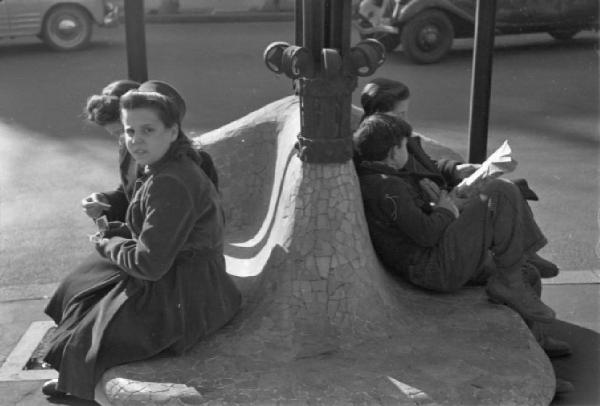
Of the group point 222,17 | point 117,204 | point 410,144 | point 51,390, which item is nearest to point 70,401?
point 51,390

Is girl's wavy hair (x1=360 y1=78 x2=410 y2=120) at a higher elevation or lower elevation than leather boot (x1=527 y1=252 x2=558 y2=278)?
higher

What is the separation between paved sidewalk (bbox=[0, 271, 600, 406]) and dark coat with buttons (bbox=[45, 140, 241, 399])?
375 mm

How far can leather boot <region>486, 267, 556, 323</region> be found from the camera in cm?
360

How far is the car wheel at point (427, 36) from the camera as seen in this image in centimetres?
1167

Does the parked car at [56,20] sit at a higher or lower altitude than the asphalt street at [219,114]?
higher

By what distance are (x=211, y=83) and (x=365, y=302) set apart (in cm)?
746

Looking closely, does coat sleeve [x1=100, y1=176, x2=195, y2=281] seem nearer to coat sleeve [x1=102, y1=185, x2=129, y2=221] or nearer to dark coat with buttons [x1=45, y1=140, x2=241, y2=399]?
dark coat with buttons [x1=45, y1=140, x2=241, y2=399]

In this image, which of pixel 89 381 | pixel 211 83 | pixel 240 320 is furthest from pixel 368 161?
pixel 211 83

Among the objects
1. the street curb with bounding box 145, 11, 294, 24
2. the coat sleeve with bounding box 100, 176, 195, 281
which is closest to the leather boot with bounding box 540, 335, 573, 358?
the coat sleeve with bounding box 100, 176, 195, 281

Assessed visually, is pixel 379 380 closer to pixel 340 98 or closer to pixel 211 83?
pixel 340 98

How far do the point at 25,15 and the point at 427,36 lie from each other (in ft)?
17.6

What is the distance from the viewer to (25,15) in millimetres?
12500

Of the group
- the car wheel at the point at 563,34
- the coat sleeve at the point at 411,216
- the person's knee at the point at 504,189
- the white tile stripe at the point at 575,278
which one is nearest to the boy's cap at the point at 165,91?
the coat sleeve at the point at 411,216

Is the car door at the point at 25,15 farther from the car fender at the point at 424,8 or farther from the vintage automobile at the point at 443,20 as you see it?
the car fender at the point at 424,8
